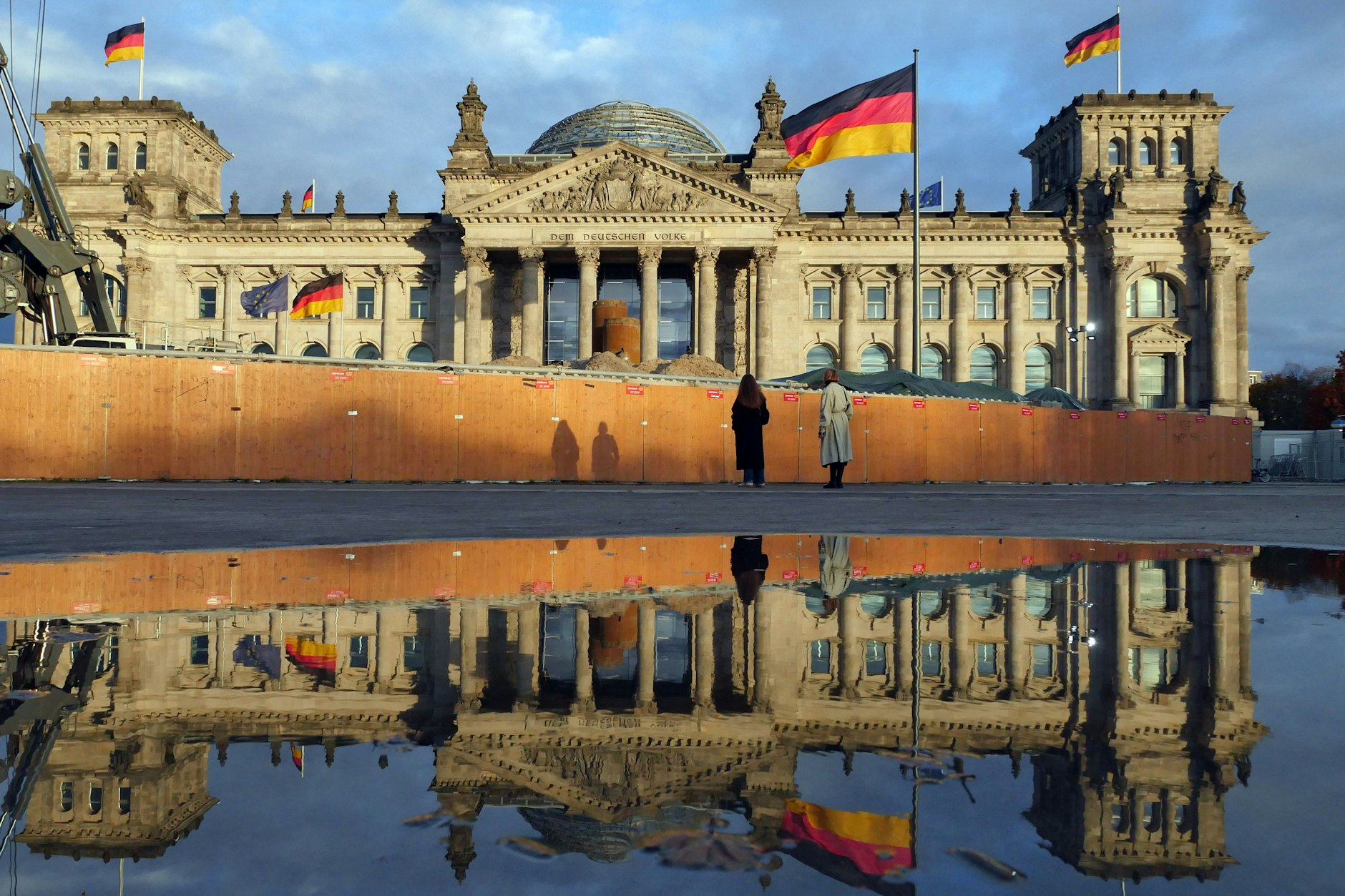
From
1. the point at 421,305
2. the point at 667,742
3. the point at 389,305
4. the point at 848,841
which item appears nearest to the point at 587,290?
the point at 421,305

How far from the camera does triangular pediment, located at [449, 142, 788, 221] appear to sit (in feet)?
157

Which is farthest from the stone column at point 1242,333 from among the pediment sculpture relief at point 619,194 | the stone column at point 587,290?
the stone column at point 587,290

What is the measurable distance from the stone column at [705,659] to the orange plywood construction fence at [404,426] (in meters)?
20.9

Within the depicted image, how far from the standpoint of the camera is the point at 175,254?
175ft

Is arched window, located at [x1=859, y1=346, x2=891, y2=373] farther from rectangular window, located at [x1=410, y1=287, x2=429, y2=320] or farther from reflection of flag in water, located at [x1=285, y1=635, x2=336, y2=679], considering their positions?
reflection of flag in water, located at [x1=285, y1=635, x2=336, y2=679]

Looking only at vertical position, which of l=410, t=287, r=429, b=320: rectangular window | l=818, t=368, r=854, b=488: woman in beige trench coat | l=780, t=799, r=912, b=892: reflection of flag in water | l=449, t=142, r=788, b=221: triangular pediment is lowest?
l=780, t=799, r=912, b=892: reflection of flag in water

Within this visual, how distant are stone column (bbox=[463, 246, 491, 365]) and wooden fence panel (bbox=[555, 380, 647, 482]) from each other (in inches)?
1011

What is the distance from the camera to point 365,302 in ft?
177

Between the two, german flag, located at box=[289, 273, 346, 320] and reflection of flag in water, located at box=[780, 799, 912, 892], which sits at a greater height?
german flag, located at box=[289, 273, 346, 320]

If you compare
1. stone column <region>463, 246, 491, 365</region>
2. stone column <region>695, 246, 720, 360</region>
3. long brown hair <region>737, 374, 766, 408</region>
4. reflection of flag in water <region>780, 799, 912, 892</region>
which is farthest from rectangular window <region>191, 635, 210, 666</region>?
stone column <region>463, 246, 491, 365</region>

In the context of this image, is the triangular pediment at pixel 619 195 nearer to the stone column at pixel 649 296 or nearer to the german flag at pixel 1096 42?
the stone column at pixel 649 296

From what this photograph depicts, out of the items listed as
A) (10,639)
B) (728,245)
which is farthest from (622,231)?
(10,639)

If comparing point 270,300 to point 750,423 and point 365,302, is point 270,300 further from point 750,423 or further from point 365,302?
point 750,423

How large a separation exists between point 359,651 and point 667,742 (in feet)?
4.07
